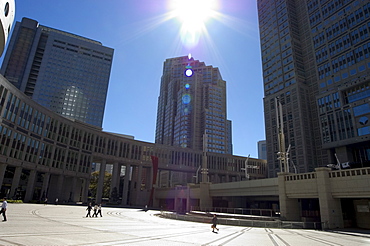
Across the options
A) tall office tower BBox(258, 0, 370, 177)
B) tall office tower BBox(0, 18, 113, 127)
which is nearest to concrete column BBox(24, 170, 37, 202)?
tall office tower BBox(258, 0, 370, 177)

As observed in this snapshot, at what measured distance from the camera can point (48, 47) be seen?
147 metres

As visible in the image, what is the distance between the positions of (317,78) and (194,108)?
272ft

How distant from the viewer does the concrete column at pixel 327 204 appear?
1051 inches

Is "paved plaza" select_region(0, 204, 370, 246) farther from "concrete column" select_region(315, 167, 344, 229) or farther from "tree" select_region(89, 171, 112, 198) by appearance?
"tree" select_region(89, 171, 112, 198)

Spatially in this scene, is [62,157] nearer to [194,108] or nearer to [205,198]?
[205,198]

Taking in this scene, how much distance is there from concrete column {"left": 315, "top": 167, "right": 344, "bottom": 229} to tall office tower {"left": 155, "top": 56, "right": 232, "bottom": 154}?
114 m

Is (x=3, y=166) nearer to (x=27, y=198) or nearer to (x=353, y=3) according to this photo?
(x=27, y=198)

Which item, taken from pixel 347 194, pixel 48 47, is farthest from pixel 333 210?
pixel 48 47

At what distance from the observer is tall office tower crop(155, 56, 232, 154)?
152 meters

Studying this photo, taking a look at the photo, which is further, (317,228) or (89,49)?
(89,49)

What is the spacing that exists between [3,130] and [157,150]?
52652 millimetres

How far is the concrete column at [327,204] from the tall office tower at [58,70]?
470ft

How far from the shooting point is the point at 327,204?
27.2 meters

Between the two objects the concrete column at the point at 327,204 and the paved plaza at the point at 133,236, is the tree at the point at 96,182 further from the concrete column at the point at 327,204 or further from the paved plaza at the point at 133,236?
the concrete column at the point at 327,204
